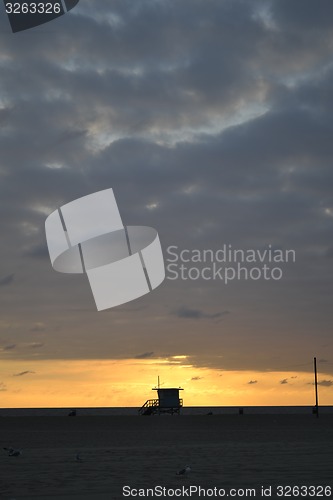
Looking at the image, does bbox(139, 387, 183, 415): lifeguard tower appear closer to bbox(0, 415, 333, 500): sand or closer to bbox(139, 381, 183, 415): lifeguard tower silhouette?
bbox(139, 381, 183, 415): lifeguard tower silhouette

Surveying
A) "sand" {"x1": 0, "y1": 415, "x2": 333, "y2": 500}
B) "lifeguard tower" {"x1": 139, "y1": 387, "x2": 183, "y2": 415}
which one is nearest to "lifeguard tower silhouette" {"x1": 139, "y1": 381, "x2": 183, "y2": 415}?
"lifeguard tower" {"x1": 139, "y1": 387, "x2": 183, "y2": 415}

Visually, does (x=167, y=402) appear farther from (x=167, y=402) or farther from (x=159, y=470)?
(x=159, y=470)

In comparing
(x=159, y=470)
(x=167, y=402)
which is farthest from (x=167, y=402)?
(x=159, y=470)

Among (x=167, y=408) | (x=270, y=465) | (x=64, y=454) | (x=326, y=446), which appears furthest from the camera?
(x=167, y=408)

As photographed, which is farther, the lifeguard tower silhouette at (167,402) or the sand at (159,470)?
the lifeguard tower silhouette at (167,402)

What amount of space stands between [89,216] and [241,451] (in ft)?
54.7

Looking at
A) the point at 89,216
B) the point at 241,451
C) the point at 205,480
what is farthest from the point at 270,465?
the point at 89,216

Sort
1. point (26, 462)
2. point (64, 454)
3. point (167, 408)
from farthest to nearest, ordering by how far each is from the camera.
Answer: point (167, 408)
point (64, 454)
point (26, 462)

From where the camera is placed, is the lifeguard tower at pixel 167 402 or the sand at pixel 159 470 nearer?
the sand at pixel 159 470

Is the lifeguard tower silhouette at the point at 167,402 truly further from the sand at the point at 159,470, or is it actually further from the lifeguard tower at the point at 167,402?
the sand at the point at 159,470

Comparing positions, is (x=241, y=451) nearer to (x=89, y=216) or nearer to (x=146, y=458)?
(x=146, y=458)

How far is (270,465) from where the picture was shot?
23469 millimetres

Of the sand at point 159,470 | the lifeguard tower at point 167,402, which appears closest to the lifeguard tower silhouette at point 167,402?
the lifeguard tower at point 167,402

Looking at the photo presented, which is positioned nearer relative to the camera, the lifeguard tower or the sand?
the sand
